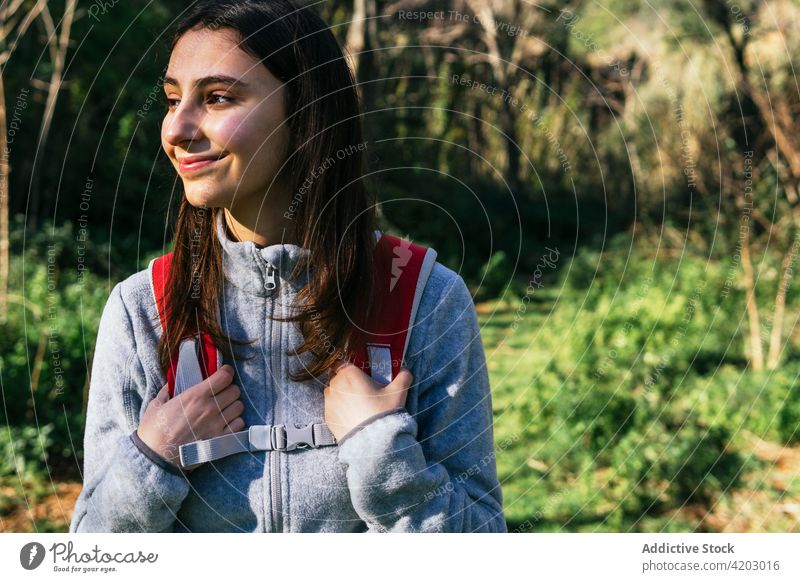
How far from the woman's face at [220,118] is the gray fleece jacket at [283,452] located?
121 mm

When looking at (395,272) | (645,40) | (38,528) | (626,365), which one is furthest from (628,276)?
(395,272)

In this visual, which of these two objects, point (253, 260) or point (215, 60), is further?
point (253, 260)

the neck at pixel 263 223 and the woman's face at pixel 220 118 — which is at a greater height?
the woman's face at pixel 220 118

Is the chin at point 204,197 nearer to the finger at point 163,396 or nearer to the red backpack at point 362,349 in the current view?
the red backpack at point 362,349

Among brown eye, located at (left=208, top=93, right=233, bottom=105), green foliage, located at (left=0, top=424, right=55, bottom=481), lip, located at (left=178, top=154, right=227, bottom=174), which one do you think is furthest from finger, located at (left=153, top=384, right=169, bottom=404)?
green foliage, located at (left=0, top=424, right=55, bottom=481)

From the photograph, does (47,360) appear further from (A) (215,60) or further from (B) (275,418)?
(A) (215,60)

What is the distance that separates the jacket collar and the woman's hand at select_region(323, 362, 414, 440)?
0.18 m

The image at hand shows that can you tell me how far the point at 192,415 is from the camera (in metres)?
1.29

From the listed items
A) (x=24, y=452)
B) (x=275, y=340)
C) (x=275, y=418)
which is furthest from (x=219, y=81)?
(x=24, y=452)

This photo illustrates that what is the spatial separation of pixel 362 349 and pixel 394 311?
77mm

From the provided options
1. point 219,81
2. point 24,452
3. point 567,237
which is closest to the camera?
point 219,81

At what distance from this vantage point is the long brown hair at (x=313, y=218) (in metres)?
1.30

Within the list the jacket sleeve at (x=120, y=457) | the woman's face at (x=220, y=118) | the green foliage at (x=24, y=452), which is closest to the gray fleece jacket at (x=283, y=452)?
the jacket sleeve at (x=120, y=457)

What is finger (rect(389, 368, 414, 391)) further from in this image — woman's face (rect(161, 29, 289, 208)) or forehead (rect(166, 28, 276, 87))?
forehead (rect(166, 28, 276, 87))
